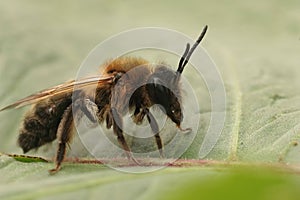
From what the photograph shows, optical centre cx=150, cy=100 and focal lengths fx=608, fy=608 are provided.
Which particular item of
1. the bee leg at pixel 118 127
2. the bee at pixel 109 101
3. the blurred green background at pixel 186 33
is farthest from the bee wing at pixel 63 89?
the blurred green background at pixel 186 33

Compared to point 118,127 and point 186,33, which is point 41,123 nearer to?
point 118,127

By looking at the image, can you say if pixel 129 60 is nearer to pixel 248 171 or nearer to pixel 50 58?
pixel 50 58

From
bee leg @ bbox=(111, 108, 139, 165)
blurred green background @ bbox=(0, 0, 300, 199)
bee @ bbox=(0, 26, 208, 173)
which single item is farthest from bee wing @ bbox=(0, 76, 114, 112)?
blurred green background @ bbox=(0, 0, 300, 199)

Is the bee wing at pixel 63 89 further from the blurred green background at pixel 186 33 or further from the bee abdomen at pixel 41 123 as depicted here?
the blurred green background at pixel 186 33

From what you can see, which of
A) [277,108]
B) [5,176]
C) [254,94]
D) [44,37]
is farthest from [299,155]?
[44,37]

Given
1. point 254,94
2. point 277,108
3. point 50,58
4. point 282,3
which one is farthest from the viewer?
point 282,3

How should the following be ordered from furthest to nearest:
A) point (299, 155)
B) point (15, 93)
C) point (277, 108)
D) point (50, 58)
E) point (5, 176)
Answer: point (50, 58), point (15, 93), point (277, 108), point (5, 176), point (299, 155)
